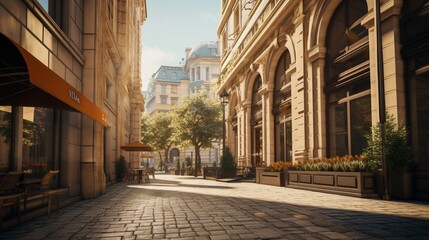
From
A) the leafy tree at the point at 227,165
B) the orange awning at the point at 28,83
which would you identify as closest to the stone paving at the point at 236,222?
the orange awning at the point at 28,83

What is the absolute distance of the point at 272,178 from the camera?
18.2m

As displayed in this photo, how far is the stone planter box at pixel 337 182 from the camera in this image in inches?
428

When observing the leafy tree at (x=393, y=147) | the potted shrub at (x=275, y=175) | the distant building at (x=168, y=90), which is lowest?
the potted shrub at (x=275, y=175)

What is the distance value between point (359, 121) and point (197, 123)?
82.0ft

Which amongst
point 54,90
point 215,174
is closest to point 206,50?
point 215,174

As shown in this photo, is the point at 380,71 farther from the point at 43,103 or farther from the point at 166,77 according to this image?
the point at 166,77

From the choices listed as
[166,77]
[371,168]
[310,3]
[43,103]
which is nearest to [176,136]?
[310,3]

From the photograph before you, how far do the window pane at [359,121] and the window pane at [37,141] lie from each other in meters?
11.1

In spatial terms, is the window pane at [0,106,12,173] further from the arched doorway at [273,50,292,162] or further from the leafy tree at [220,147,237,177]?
the leafy tree at [220,147,237,177]

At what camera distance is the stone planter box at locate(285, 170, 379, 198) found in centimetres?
1087

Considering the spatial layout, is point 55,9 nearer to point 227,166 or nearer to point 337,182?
point 337,182

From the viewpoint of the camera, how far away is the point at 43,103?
23.6ft

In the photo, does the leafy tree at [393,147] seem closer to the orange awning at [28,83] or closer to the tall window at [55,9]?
the orange awning at [28,83]

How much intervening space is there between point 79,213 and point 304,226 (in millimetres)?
5225
